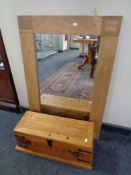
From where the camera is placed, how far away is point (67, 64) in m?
1.53

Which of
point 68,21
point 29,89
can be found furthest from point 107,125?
point 68,21

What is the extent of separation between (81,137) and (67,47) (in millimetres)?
887

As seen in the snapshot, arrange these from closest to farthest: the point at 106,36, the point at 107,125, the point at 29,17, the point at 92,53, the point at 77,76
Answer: the point at 106,36
the point at 29,17
the point at 92,53
the point at 77,76
the point at 107,125

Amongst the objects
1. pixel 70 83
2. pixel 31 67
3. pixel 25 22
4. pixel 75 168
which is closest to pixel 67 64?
pixel 70 83

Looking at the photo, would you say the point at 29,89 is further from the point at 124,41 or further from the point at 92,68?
the point at 124,41

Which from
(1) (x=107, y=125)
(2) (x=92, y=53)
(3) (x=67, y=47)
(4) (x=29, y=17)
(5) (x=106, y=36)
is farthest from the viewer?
(1) (x=107, y=125)

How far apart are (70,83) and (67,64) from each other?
0.23 m

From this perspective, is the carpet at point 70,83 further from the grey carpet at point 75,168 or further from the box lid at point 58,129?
the grey carpet at point 75,168

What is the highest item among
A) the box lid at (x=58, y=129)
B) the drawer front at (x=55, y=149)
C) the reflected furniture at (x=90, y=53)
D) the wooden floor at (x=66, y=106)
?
the reflected furniture at (x=90, y=53)

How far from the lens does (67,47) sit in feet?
4.66

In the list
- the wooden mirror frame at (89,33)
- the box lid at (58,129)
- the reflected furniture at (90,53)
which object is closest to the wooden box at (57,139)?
the box lid at (58,129)

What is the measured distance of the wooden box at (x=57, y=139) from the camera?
1249mm

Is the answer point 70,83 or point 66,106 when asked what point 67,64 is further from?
point 66,106

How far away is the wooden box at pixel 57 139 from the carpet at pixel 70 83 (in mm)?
324
